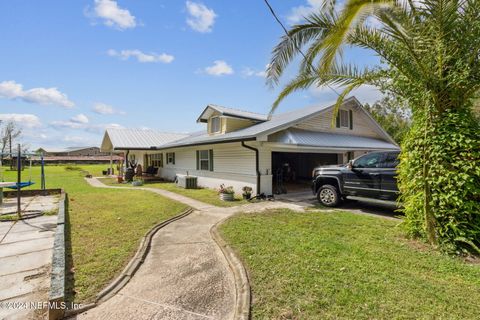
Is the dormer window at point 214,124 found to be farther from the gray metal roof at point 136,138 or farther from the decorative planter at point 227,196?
the gray metal roof at point 136,138

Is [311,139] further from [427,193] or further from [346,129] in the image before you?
[427,193]

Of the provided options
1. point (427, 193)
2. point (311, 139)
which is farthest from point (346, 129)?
point (427, 193)

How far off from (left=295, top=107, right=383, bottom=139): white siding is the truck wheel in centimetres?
405

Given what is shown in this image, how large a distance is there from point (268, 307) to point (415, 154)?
4.24 m

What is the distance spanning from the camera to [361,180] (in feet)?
25.9

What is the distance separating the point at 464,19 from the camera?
14.7 feet

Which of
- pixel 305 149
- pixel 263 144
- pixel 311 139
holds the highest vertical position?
pixel 311 139

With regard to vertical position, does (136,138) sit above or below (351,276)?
above

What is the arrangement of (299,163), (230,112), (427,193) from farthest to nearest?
(299,163) → (230,112) → (427,193)

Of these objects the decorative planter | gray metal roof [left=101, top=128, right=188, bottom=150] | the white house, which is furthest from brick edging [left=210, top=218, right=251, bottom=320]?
gray metal roof [left=101, top=128, right=188, bottom=150]

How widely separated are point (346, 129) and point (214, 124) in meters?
8.01

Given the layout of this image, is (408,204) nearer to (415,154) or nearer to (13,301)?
(415,154)

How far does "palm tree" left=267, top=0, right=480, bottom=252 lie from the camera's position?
14.5 feet

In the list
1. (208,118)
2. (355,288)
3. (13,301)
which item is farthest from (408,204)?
(208,118)
